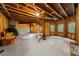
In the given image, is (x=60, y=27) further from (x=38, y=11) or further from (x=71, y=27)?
(x=38, y=11)

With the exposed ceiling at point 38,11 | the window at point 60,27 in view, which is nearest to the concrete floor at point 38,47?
the window at point 60,27

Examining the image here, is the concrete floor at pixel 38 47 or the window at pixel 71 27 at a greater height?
the window at pixel 71 27

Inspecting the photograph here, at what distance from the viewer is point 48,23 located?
96.2 inches

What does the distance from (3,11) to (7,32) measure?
1.44 ft

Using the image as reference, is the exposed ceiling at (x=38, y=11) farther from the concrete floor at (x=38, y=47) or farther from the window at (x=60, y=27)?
the concrete floor at (x=38, y=47)

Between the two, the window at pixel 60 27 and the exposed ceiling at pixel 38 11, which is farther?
the window at pixel 60 27

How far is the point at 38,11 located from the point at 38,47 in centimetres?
78

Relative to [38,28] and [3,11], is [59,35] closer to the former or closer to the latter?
[38,28]

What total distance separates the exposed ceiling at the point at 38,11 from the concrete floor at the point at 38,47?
0.42m

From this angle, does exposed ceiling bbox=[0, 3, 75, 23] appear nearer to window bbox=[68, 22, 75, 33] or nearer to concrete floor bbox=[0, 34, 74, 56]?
window bbox=[68, 22, 75, 33]

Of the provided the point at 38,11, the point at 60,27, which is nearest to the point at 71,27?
the point at 60,27

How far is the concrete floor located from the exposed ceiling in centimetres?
42

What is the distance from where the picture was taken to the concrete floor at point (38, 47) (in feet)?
7.73

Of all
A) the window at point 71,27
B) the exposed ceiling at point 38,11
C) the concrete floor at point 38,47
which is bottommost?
the concrete floor at point 38,47
